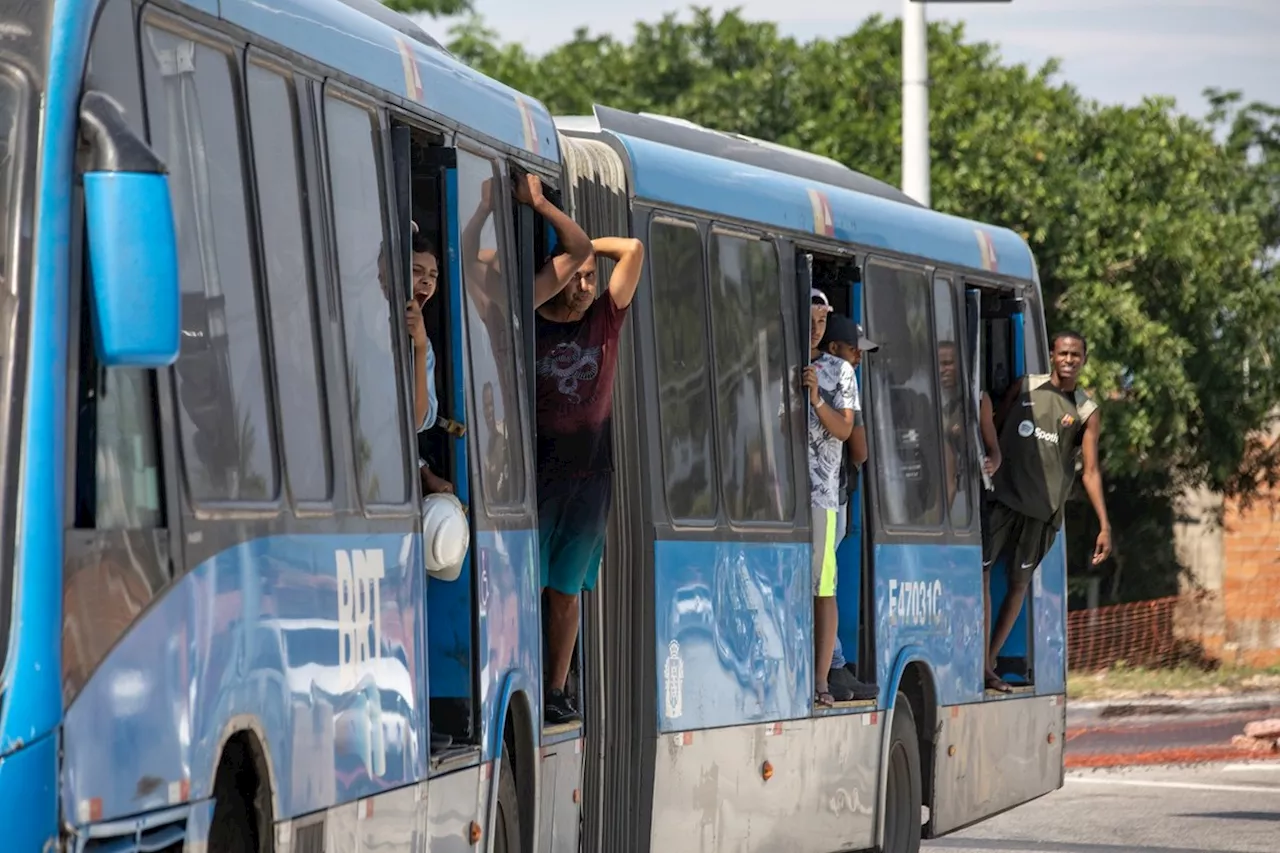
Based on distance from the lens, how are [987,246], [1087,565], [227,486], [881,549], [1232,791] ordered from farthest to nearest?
[1087,565]
[1232,791]
[987,246]
[881,549]
[227,486]

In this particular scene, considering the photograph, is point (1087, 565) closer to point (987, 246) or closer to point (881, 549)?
point (987, 246)

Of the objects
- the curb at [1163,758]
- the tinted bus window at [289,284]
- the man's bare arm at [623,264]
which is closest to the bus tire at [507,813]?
the man's bare arm at [623,264]

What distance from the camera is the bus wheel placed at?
8258 millimetres

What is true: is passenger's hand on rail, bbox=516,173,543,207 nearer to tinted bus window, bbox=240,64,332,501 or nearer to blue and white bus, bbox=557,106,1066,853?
blue and white bus, bbox=557,106,1066,853

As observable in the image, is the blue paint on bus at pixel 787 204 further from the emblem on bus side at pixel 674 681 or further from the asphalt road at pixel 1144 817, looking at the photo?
the asphalt road at pixel 1144 817

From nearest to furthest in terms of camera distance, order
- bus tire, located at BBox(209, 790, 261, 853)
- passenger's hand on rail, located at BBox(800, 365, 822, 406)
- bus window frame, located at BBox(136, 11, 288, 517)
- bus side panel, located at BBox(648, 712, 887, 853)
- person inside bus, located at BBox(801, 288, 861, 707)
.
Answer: bus window frame, located at BBox(136, 11, 288, 517)
bus tire, located at BBox(209, 790, 261, 853)
bus side panel, located at BBox(648, 712, 887, 853)
passenger's hand on rail, located at BBox(800, 365, 822, 406)
person inside bus, located at BBox(801, 288, 861, 707)

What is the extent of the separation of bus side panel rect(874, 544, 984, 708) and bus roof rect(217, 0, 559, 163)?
356 cm

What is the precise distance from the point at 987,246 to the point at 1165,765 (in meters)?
6.50

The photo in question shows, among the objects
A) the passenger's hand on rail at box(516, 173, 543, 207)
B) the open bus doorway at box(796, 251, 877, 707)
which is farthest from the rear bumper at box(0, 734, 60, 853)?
the open bus doorway at box(796, 251, 877, 707)

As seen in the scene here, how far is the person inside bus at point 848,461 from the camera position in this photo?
1146 centimetres

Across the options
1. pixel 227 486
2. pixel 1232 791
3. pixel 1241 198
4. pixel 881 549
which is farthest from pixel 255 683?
pixel 1241 198

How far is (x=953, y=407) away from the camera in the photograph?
1320 centimetres

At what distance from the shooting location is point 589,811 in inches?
370

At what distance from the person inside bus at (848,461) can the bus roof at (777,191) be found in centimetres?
44
